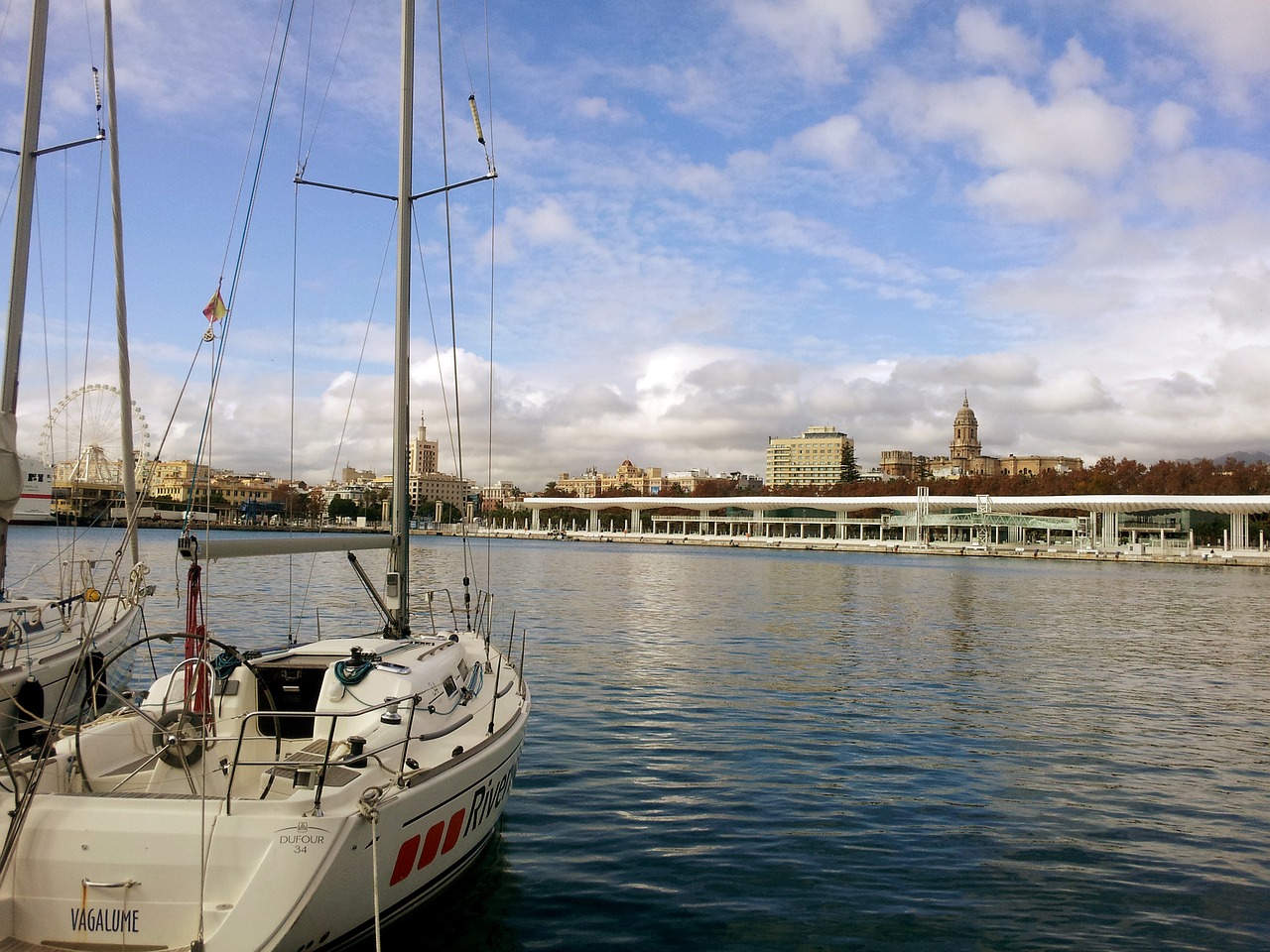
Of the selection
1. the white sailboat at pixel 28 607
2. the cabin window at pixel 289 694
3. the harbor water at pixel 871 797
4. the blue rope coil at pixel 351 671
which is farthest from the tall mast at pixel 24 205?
the harbor water at pixel 871 797

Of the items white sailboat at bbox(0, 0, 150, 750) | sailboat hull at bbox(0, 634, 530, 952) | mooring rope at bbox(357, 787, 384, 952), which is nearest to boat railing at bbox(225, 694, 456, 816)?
sailboat hull at bbox(0, 634, 530, 952)

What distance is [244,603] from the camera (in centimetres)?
3241

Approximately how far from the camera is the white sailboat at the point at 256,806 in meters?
5.57

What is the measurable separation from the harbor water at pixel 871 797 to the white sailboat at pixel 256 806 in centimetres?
109

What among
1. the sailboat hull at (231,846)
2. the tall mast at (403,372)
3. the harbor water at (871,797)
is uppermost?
the tall mast at (403,372)

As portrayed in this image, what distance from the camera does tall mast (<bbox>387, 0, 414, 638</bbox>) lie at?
11.2 m

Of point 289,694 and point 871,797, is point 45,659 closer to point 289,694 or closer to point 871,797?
point 289,694

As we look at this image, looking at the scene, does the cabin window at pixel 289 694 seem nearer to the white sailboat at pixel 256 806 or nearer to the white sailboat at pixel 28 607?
the white sailboat at pixel 256 806

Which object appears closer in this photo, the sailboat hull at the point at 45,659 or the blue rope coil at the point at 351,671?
the blue rope coil at the point at 351,671

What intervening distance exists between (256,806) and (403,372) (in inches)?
261

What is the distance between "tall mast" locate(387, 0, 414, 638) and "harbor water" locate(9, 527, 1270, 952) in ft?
9.66

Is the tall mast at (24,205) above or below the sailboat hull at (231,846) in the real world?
above

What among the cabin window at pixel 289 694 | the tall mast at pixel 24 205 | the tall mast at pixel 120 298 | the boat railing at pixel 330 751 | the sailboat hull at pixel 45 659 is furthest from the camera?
the tall mast at pixel 120 298

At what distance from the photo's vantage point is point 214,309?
10.8 metres
